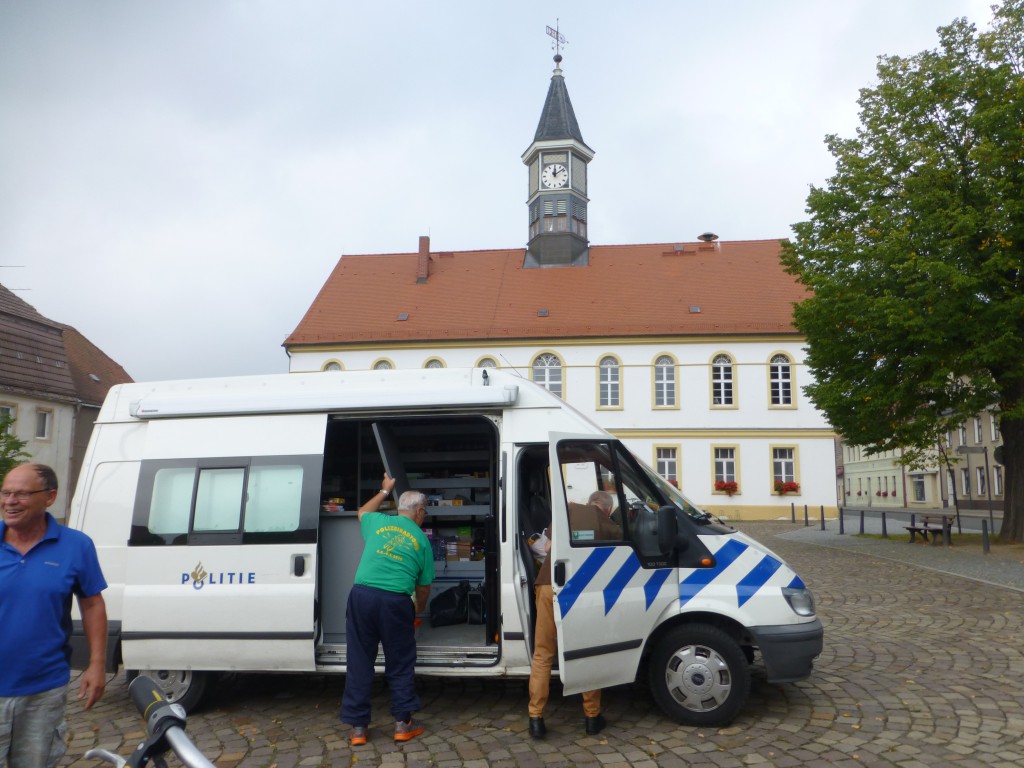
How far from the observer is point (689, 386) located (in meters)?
37.2

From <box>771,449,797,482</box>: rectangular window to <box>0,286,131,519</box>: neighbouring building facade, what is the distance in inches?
1180

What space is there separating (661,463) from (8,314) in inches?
1169

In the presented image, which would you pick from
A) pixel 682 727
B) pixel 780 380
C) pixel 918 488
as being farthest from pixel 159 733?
pixel 918 488

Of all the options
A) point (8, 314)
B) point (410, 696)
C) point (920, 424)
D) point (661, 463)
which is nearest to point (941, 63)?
point (920, 424)

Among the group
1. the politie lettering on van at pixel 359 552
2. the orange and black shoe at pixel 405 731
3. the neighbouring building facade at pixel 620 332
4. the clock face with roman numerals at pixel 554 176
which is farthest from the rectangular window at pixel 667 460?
the orange and black shoe at pixel 405 731

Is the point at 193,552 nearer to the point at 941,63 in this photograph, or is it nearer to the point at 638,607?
the point at 638,607

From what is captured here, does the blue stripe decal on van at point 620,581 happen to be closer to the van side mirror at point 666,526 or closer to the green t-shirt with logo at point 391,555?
the van side mirror at point 666,526

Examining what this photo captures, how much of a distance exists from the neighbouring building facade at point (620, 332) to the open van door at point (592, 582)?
93.5ft

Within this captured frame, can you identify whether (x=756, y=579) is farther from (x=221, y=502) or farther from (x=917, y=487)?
(x=917, y=487)

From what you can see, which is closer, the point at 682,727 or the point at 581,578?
the point at 581,578

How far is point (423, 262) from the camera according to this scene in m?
43.0

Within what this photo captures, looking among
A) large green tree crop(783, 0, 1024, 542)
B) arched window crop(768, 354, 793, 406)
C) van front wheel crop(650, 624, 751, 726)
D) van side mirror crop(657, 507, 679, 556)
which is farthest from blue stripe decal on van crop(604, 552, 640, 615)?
arched window crop(768, 354, 793, 406)

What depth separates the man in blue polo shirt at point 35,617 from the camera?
3.14 m

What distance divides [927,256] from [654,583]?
14.6 metres
